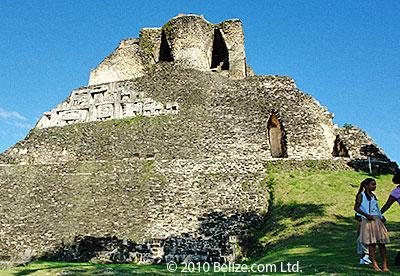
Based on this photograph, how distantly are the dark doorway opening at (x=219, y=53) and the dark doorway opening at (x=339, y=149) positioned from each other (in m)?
13.2

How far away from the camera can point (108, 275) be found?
7.78m

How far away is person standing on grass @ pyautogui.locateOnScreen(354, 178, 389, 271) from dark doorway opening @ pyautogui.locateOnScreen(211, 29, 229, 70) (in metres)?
23.5

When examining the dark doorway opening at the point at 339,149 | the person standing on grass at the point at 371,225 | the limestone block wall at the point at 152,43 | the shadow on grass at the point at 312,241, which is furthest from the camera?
the limestone block wall at the point at 152,43

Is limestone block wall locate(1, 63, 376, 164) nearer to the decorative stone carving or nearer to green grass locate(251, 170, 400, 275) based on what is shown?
the decorative stone carving

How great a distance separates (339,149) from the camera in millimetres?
18734

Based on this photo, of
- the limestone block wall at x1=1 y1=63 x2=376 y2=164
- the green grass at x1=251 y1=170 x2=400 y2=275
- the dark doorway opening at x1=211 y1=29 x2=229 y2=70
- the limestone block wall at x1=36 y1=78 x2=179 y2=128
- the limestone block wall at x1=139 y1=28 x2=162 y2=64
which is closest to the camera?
the green grass at x1=251 y1=170 x2=400 y2=275

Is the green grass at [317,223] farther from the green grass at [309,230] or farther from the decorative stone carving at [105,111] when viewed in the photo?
the decorative stone carving at [105,111]

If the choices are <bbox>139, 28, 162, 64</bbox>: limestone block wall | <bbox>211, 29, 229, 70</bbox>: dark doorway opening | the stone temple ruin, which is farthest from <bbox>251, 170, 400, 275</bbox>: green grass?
<bbox>139, 28, 162, 64</bbox>: limestone block wall

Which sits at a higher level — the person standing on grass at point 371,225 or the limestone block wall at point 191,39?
the limestone block wall at point 191,39

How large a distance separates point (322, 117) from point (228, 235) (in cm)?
1066

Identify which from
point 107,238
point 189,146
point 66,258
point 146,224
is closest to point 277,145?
point 189,146

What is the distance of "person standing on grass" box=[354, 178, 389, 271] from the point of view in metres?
6.31

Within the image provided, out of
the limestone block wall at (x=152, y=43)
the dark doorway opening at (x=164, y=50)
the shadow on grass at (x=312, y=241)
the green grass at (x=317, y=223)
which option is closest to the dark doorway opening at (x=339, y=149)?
the green grass at (x=317, y=223)

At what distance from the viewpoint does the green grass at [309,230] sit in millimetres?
7762
